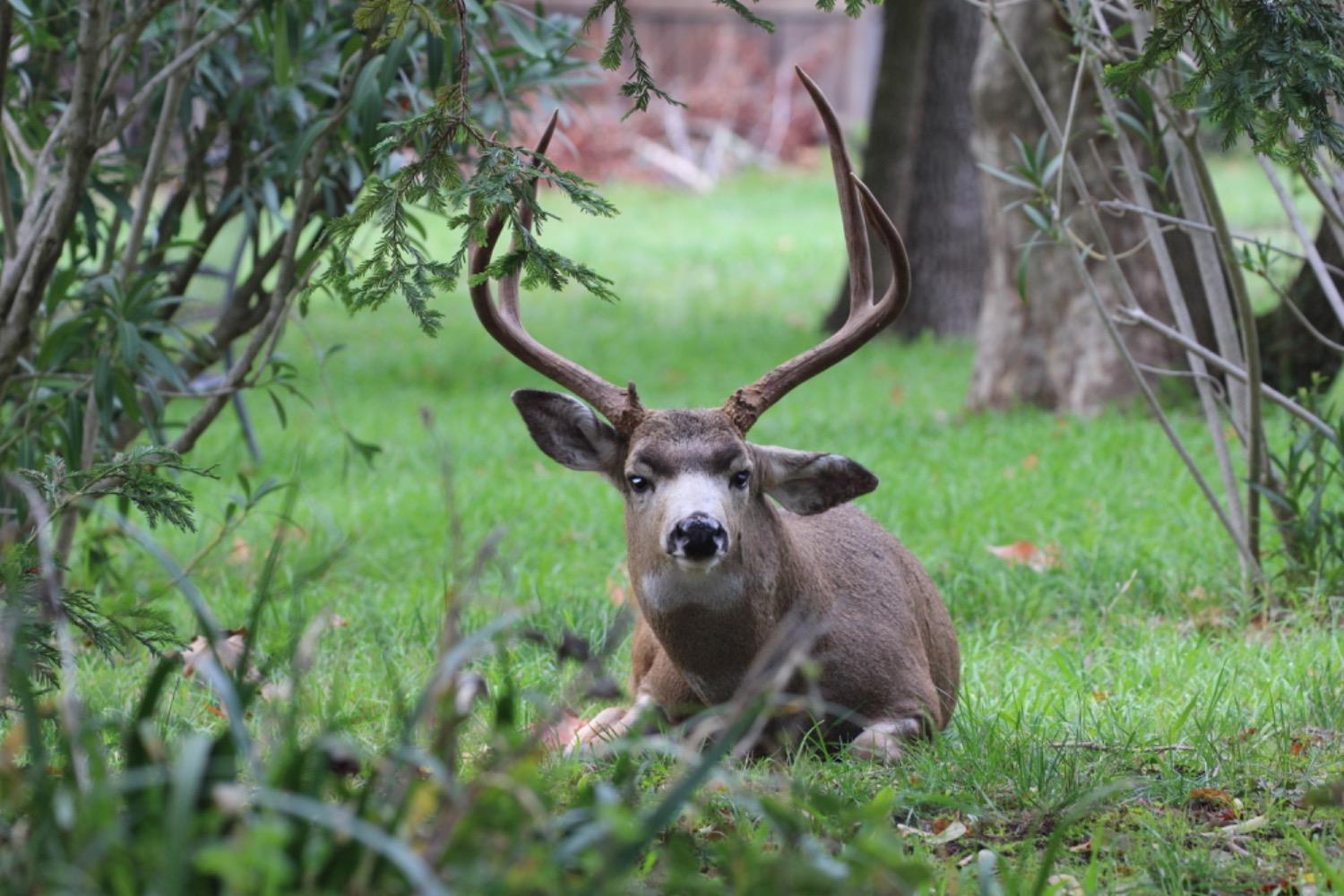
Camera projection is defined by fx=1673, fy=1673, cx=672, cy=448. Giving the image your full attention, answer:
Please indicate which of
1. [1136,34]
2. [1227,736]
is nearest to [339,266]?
[1227,736]

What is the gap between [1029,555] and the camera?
264 inches

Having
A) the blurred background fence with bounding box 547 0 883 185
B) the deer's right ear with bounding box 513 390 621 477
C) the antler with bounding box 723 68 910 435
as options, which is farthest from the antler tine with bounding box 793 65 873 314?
the blurred background fence with bounding box 547 0 883 185

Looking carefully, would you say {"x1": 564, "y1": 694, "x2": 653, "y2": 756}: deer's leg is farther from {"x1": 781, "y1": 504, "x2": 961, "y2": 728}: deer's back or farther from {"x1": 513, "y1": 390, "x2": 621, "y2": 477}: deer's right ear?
{"x1": 513, "y1": 390, "x2": 621, "y2": 477}: deer's right ear

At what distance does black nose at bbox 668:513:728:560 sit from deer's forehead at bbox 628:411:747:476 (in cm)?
26

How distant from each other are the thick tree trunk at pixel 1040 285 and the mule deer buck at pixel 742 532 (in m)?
4.74

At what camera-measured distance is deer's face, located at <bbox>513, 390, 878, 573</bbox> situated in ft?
13.5

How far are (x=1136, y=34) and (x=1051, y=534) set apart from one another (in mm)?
2278

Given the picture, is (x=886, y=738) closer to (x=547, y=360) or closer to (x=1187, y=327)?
(x=547, y=360)

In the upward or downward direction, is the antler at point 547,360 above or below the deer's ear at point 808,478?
above

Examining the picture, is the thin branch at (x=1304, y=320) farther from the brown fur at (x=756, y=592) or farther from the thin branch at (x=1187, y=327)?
the brown fur at (x=756, y=592)

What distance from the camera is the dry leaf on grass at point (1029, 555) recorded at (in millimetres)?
6617

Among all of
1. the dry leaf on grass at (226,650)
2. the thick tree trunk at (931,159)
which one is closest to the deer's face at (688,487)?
the dry leaf on grass at (226,650)

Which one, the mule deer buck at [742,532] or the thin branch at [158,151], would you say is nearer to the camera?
the mule deer buck at [742,532]

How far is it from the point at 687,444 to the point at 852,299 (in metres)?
0.83
